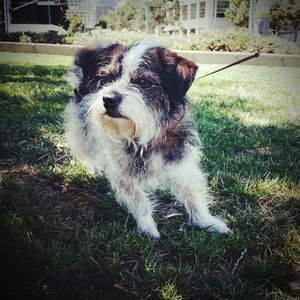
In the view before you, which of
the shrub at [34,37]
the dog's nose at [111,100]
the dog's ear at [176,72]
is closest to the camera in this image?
the dog's nose at [111,100]

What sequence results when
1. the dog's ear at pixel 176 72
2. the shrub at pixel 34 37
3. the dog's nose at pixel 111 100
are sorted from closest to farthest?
the dog's nose at pixel 111 100, the dog's ear at pixel 176 72, the shrub at pixel 34 37

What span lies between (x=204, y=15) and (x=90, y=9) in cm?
50

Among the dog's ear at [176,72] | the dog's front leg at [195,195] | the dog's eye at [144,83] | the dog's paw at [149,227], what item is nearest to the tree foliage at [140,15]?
the dog's ear at [176,72]

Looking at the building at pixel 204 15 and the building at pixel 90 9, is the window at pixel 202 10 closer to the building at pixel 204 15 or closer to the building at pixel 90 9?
the building at pixel 204 15

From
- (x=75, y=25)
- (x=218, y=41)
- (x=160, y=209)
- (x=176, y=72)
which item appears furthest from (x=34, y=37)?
(x=160, y=209)

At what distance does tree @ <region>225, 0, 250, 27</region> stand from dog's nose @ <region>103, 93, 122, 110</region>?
0.59 meters

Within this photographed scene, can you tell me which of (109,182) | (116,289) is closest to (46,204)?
(109,182)

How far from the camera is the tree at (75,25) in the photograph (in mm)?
1739

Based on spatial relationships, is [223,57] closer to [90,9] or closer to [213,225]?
[90,9]

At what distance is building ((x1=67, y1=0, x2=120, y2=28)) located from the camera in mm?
1708

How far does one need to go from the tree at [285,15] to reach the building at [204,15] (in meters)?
0.19

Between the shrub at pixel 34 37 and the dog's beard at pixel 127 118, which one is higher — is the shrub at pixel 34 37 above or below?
above

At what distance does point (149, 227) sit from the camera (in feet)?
5.96

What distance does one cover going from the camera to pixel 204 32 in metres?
1.71
